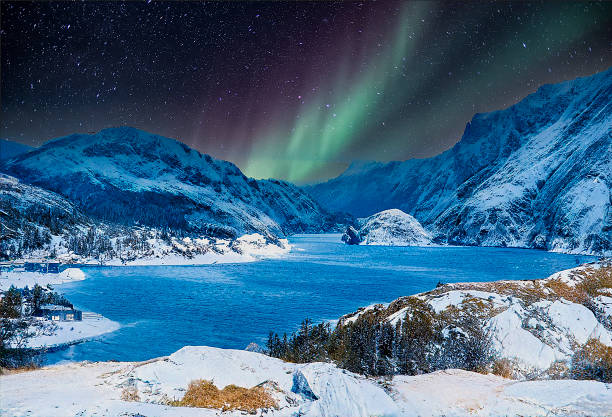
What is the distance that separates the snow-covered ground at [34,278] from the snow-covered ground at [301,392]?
188 feet

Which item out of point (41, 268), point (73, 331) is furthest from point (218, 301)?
point (41, 268)

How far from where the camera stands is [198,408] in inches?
414

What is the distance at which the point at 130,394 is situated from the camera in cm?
1130

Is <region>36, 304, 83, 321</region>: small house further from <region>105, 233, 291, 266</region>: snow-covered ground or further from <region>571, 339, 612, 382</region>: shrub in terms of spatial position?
<region>105, 233, 291, 266</region>: snow-covered ground

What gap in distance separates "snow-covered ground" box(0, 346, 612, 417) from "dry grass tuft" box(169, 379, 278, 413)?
36cm

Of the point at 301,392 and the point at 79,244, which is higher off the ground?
the point at 79,244

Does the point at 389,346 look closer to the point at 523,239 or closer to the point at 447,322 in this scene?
the point at 447,322

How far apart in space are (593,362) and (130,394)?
19.6 metres

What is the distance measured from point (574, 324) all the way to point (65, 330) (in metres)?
44.4

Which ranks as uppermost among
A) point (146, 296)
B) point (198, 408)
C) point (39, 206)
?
point (39, 206)

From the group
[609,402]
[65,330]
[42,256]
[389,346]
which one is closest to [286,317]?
[65,330]

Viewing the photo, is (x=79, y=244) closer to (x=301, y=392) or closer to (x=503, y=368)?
(x=301, y=392)

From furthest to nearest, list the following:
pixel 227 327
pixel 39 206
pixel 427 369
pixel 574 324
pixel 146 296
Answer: pixel 39 206
pixel 146 296
pixel 227 327
pixel 574 324
pixel 427 369

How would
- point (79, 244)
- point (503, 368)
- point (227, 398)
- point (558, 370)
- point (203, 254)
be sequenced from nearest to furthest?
point (227, 398)
point (558, 370)
point (503, 368)
point (79, 244)
point (203, 254)
